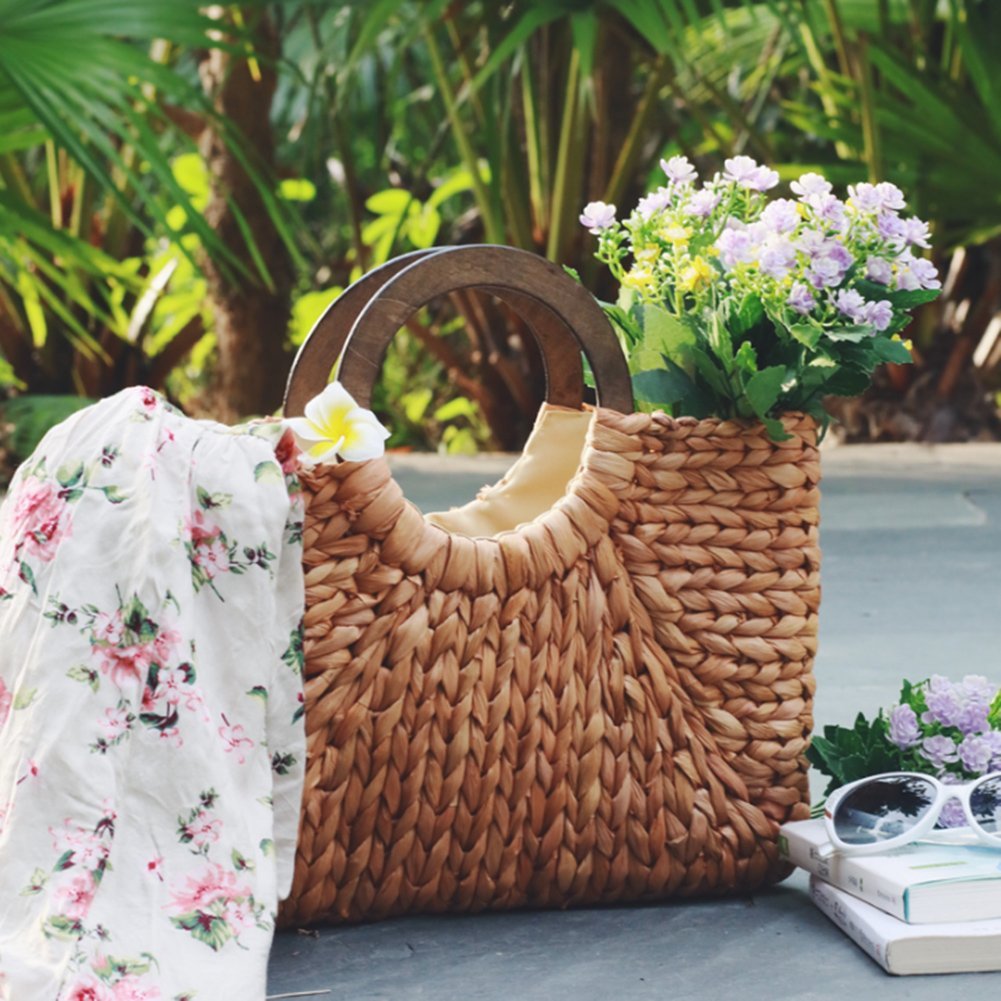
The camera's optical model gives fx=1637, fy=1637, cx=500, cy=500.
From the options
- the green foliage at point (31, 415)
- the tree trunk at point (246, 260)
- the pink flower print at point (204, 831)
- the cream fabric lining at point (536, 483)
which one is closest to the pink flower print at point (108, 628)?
the pink flower print at point (204, 831)

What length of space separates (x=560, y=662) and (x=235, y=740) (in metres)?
0.24

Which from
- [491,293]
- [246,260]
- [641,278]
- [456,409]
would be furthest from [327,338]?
[456,409]

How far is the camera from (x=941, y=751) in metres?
1.17

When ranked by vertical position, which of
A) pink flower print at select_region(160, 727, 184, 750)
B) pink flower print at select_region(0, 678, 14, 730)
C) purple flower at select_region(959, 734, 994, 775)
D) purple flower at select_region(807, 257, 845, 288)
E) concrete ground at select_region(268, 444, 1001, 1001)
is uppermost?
purple flower at select_region(807, 257, 845, 288)

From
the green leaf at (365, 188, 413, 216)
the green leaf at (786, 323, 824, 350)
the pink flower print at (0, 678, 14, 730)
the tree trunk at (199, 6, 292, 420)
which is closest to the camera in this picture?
the pink flower print at (0, 678, 14, 730)

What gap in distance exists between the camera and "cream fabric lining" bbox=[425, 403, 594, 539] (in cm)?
130

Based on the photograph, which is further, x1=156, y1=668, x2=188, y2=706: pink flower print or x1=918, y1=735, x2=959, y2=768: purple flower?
x1=918, y1=735, x2=959, y2=768: purple flower

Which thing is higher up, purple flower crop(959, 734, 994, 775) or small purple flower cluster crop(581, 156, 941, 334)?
small purple flower cluster crop(581, 156, 941, 334)

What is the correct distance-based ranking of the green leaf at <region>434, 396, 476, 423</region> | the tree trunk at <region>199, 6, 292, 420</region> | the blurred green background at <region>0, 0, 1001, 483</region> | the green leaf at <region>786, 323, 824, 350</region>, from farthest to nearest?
the green leaf at <region>434, 396, 476, 423</region>
the tree trunk at <region>199, 6, 292, 420</region>
the blurred green background at <region>0, 0, 1001, 483</region>
the green leaf at <region>786, 323, 824, 350</region>

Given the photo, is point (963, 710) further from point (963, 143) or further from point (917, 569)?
point (963, 143)

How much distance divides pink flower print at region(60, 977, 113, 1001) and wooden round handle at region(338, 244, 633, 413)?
0.40m

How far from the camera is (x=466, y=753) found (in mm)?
1109

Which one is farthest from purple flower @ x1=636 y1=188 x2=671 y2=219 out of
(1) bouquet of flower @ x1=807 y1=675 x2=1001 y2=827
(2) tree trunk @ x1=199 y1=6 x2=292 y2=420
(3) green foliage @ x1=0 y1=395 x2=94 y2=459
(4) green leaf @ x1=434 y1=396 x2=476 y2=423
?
(4) green leaf @ x1=434 y1=396 x2=476 y2=423

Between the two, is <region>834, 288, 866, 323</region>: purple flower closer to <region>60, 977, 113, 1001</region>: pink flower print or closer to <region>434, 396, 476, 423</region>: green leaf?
<region>60, 977, 113, 1001</region>: pink flower print
